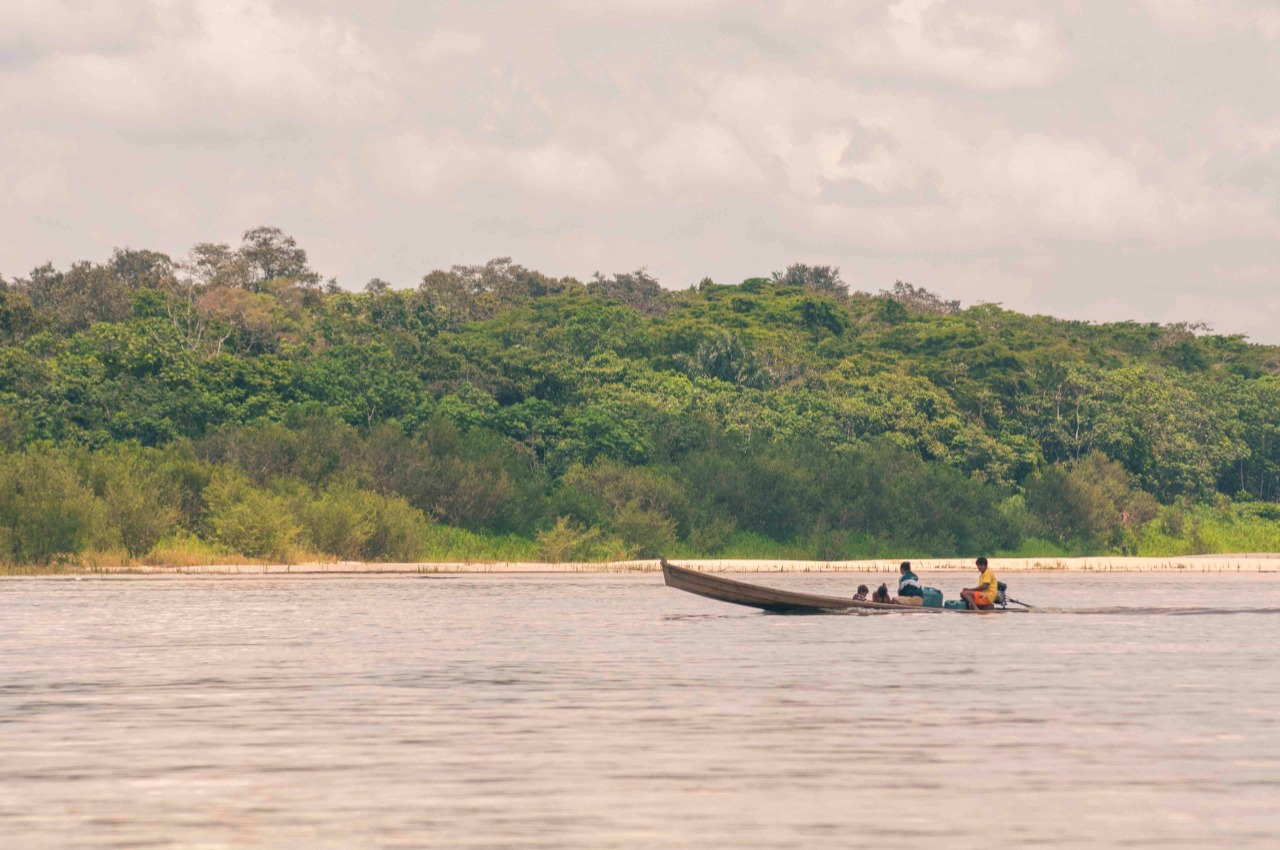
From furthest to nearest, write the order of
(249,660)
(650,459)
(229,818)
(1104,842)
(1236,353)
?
(1236,353) → (650,459) → (249,660) → (229,818) → (1104,842)

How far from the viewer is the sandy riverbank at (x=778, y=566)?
60719mm

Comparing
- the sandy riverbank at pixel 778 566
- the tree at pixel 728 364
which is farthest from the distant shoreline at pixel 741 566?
the tree at pixel 728 364

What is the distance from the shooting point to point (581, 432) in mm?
77750

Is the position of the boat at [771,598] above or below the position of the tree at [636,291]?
below

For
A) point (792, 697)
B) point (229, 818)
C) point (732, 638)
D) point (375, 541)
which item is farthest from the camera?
point (375, 541)

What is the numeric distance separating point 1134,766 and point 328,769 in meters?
7.49

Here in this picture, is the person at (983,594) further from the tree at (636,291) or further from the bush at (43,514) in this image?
the tree at (636,291)

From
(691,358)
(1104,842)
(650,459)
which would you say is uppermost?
(691,358)

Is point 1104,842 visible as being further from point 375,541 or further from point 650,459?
point 650,459

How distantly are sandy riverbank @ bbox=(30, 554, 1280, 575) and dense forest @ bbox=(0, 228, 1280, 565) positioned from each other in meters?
1.02

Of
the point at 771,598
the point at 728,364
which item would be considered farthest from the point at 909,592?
the point at 728,364

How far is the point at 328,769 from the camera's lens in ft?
51.4

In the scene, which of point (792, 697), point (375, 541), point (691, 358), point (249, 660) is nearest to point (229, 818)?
point (792, 697)

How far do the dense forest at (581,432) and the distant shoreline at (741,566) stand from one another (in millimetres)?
956
